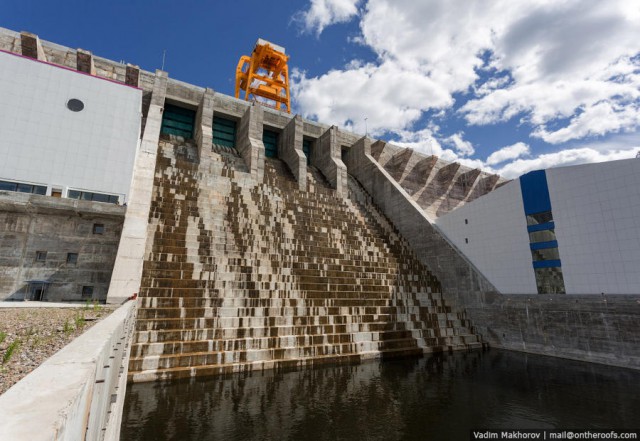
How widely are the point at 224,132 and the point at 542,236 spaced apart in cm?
2313

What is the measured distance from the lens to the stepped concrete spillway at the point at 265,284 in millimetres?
10656

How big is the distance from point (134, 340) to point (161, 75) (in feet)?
65.2

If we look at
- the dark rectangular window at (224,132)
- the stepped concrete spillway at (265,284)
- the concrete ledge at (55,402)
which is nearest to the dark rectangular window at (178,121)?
the dark rectangular window at (224,132)

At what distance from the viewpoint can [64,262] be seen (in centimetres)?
1445

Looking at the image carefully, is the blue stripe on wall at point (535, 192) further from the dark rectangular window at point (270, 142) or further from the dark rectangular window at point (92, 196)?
the dark rectangular window at point (92, 196)

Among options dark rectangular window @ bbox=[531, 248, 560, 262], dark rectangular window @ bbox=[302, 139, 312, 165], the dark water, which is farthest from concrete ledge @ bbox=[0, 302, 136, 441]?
dark rectangular window @ bbox=[302, 139, 312, 165]

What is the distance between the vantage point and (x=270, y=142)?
29.2 metres

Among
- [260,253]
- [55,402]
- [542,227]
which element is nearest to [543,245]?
[542,227]

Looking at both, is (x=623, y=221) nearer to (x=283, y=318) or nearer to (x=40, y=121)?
(x=283, y=318)

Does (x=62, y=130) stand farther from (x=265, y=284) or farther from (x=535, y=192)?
(x=535, y=192)

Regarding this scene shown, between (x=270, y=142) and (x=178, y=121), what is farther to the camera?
(x=270, y=142)

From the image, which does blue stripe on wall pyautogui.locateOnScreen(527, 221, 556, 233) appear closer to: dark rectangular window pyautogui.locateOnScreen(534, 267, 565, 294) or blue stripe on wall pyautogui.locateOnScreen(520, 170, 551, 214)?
blue stripe on wall pyautogui.locateOnScreen(520, 170, 551, 214)

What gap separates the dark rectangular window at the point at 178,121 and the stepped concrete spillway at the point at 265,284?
2.74m

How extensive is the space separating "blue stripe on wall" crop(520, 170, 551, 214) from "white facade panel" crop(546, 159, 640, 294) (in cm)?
36
